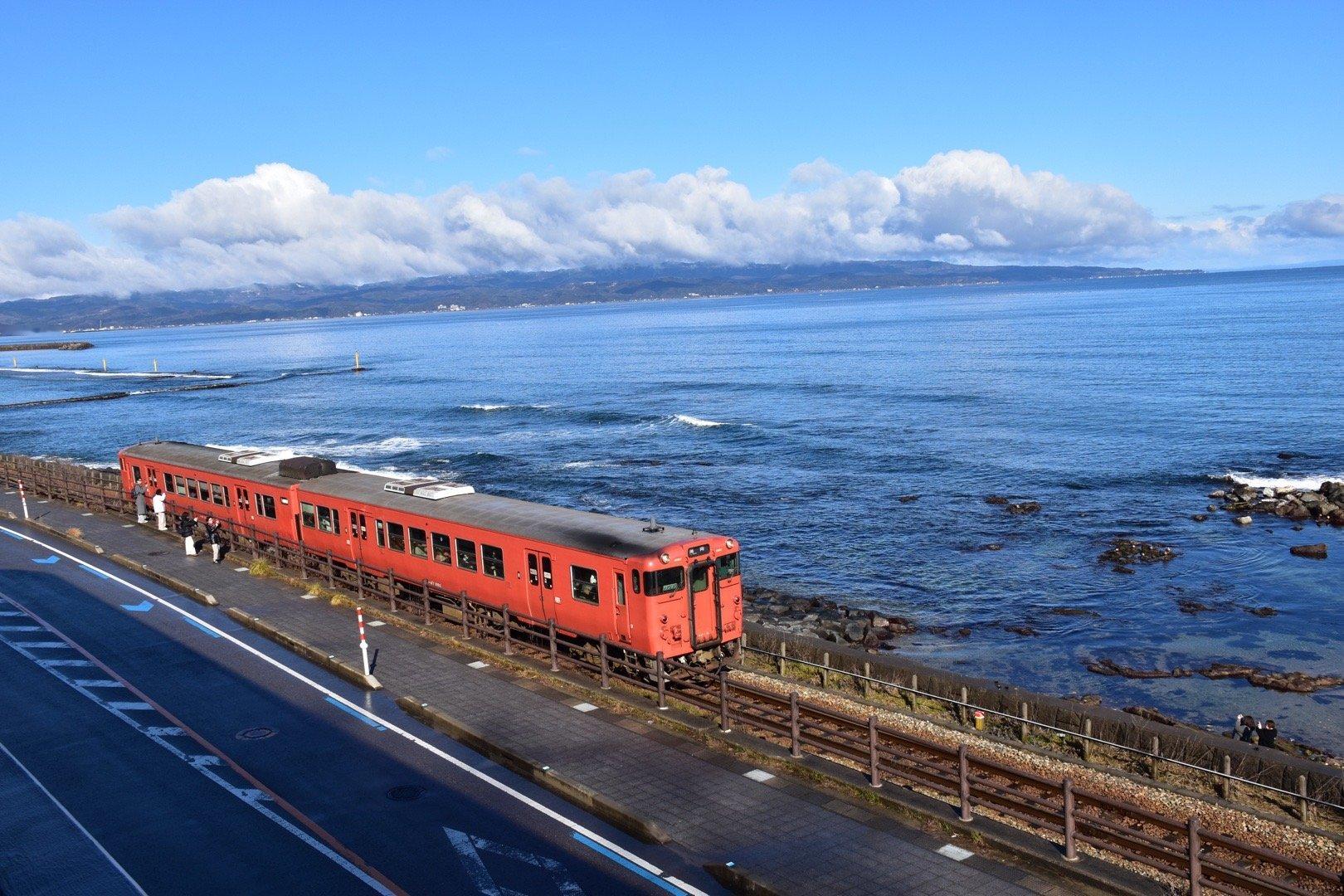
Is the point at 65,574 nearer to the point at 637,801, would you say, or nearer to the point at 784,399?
the point at 637,801

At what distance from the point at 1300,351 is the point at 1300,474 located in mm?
68172

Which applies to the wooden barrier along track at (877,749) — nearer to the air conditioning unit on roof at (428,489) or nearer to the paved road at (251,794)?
the air conditioning unit on roof at (428,489)

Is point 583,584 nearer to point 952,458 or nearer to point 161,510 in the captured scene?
point 161,510

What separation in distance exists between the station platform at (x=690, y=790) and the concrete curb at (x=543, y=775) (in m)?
0.13

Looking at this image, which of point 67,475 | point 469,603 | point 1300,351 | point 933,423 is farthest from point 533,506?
point 1300,351

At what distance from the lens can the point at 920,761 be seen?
1418cm

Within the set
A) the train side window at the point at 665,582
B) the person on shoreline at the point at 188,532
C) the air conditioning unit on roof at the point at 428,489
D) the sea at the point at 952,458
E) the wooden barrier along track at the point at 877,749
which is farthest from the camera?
the sea at the point at 952,458

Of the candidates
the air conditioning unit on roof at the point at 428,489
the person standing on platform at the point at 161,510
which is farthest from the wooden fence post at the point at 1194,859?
the person standing on platform at the point at 161,510

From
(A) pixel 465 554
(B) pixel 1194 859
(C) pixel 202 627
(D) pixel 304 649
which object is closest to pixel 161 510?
(C) pixel 202 627

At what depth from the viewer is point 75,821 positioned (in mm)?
14375

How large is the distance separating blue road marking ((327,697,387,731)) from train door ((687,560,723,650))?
243 inches

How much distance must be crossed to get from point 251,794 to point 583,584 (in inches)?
297

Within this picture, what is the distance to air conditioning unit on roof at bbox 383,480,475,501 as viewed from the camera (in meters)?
25.6

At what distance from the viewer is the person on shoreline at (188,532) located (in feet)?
Answer: 101
